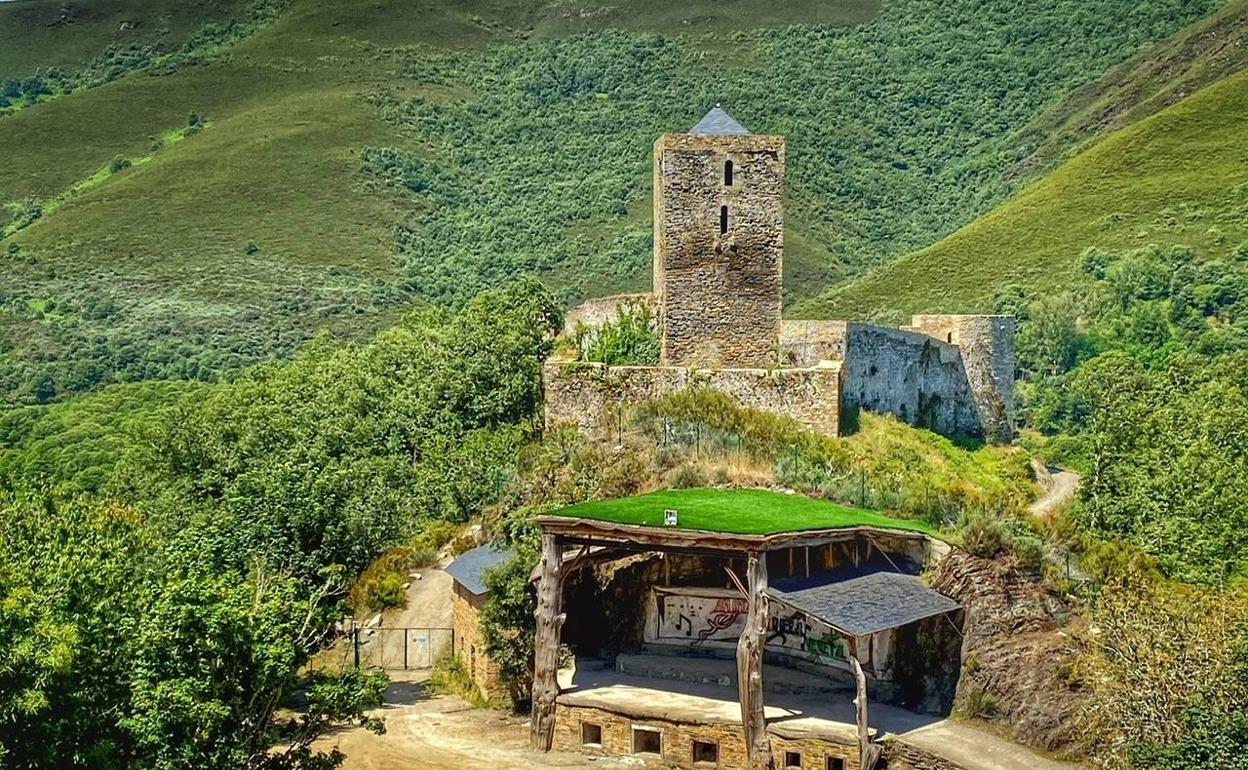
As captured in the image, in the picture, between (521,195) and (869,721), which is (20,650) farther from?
(521,195)

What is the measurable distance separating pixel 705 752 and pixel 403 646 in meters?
8.87

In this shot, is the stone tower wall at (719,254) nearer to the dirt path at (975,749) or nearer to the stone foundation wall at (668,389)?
the stone foundation wall at (668,389)

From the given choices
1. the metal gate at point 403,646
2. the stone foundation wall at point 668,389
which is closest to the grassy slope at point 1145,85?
the stone foundation wall at point 668,389

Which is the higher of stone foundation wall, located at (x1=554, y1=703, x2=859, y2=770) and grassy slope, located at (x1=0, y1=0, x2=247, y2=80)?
grassy slope, located at (x1=0, y1=0, x2=247, y2=80)

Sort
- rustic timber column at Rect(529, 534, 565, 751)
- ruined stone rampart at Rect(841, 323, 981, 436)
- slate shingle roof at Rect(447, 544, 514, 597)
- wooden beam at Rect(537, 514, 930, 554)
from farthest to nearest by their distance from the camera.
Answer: ruined stone rampart at Rect(841, 323, 981, 436) → slate shingle roof at Rect(447, 544, 514, 597) → rustic timber column at Rect(529, 534, 565, 751) → wooden beam at Rect(537, 514, 930, 554)

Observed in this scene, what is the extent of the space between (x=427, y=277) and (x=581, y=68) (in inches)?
1920

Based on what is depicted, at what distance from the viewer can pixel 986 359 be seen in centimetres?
3981

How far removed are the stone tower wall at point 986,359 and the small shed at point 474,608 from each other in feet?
Answer: 51.5

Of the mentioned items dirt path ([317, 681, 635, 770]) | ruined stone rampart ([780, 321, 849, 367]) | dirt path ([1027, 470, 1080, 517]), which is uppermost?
ruined stone rampart ([780, 321, 849, 367])

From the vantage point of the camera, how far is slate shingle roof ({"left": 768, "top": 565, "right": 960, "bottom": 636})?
22.0m

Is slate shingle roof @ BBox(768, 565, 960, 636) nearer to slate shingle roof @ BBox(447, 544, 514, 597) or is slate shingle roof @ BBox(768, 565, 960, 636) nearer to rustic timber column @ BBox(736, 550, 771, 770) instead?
rustic timber column @ BBox(736, 550, 771, 770)

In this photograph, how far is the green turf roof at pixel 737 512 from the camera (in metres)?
23.3

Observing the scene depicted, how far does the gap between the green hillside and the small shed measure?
5492 centimetres

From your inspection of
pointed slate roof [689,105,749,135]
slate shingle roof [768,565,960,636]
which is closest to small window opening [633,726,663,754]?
slate shingle roof [768,565,960,636]
